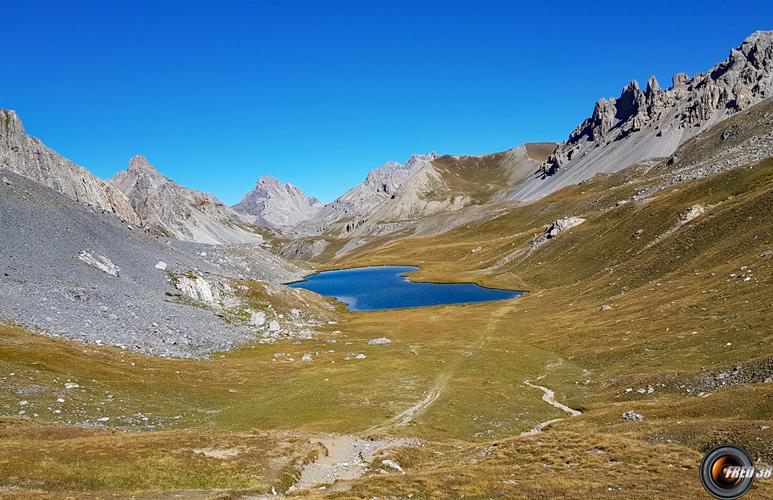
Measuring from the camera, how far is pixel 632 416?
4241 centimetres

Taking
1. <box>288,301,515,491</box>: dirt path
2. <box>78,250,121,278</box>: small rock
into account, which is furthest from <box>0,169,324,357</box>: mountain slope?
<box>288,301,515,491</box>: dirt path

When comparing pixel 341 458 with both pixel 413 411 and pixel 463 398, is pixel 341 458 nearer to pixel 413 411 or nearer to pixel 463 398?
pixel 413 411

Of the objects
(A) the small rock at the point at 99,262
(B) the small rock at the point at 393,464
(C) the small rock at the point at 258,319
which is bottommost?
(B) the small rock at the point at 393,464

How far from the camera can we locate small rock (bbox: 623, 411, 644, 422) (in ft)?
137

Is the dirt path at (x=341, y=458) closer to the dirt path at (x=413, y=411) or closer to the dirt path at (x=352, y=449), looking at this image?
the dirt path at (x=352, y=449)

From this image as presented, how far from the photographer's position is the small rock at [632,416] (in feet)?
137

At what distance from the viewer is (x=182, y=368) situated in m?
62.1

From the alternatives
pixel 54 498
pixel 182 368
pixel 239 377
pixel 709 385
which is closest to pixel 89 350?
pixel 182 368

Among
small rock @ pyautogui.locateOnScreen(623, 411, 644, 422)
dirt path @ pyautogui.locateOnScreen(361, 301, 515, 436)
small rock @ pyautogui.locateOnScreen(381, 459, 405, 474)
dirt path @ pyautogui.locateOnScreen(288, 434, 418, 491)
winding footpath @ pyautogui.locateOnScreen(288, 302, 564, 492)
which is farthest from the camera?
dirt path @ pyautogui.locateOnScreen(361, 301, 515, 436)

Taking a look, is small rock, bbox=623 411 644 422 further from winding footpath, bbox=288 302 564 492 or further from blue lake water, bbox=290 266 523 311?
blue lake water, bbox=290 266 523 311

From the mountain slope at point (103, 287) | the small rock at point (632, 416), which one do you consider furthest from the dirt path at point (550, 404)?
the mountain slope at point (103, 287)

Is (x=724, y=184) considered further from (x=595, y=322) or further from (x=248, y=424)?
(x=248, y=424)

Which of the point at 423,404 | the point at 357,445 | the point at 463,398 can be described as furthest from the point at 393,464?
the point at 463,398

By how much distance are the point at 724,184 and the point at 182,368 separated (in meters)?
134
